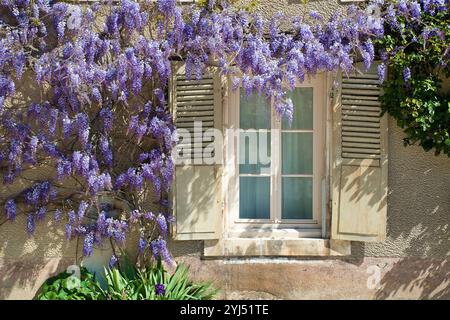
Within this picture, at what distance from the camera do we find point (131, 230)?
20.1 ft

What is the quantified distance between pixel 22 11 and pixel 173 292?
2.90 metres

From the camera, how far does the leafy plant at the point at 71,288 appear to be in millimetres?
5777

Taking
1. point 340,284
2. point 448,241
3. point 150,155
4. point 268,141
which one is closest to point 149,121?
point 150,155

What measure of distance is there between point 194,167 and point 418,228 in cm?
220

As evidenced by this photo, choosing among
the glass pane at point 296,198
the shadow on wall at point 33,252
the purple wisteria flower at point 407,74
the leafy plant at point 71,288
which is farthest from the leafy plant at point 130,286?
the purple wisteria flower at point 407,74

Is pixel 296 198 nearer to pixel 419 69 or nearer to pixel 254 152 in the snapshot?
pixel 254 152

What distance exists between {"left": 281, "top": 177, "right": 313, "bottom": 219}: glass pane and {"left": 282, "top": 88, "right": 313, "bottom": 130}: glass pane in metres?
0.51

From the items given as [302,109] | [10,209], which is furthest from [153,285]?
[302,109]

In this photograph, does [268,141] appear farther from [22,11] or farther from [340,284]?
[22,11]

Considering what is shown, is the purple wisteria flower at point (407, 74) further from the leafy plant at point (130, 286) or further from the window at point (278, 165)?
the leafy plant at point (130, 286)

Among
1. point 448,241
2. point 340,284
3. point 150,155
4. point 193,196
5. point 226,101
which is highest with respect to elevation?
point 226,101

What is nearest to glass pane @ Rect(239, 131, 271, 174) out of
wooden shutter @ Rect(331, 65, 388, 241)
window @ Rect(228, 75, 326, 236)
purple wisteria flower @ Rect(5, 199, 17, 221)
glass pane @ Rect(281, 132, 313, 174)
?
window @ Rect(228, 75, 326, 236)

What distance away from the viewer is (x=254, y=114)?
6.30m

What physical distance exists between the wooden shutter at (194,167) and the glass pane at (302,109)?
0.80 metres
